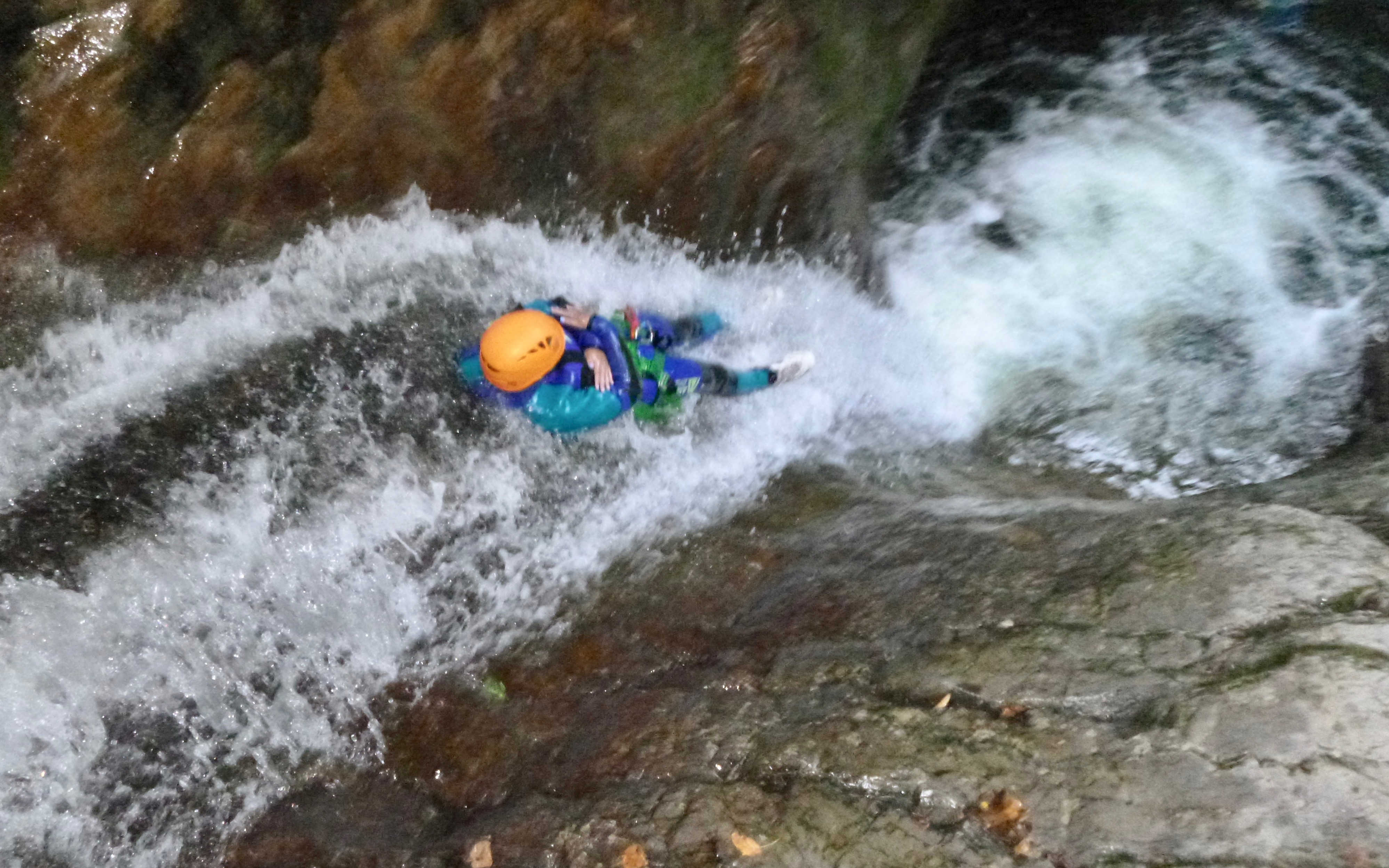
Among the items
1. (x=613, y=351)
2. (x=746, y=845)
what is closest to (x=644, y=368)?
(x=613, y=351)

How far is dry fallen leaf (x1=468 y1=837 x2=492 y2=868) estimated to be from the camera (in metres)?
2.82

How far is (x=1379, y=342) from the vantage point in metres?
4.75

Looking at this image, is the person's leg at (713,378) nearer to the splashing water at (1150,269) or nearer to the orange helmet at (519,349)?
the orange helmet at (519,349)

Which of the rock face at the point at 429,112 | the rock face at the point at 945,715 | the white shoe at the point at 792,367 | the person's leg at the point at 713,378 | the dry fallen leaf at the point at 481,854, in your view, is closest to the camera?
the rock face at the point at 945,715

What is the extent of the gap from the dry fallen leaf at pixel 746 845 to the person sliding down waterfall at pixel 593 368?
6.97ft

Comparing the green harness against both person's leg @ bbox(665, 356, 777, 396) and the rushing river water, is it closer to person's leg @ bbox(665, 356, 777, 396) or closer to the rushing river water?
person's leg @ bbox(665, 356, 777, 396)

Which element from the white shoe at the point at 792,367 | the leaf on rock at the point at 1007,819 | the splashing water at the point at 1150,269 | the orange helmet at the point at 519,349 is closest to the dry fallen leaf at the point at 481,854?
the leaf on rock at the point at 1007,819

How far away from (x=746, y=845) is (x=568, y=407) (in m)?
2.20

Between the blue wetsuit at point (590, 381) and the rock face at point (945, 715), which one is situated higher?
→ the blue wetsuit at point (590, 381)

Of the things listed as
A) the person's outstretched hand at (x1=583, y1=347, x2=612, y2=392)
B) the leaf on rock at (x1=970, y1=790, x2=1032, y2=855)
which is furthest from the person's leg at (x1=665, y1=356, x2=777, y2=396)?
the leaf on rock at (x1=970, y1=790, x2=1032, y2=855)

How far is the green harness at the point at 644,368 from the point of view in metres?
4.42

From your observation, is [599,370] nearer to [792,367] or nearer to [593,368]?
[593,368]

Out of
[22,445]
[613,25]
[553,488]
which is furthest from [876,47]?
[22,445]

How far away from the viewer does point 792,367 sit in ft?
16.6
